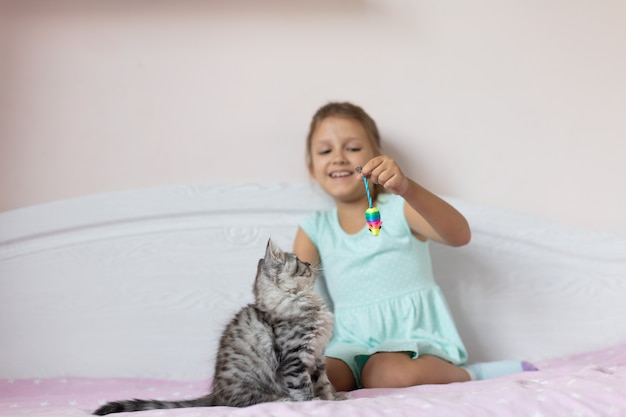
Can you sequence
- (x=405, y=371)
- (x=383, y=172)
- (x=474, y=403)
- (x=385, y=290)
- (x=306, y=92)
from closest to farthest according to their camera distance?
(x=474, y=403), (x=383, y=172), (x=405, y=371), (x=385, y=290), (x=306, y=92)

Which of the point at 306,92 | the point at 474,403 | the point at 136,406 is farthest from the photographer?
the point at 306,92

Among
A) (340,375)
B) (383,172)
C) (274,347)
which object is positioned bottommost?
(340,375)

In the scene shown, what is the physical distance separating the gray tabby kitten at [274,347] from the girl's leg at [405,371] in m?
0.20

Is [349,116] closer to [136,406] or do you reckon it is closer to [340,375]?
[340,375]

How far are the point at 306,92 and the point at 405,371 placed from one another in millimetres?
799

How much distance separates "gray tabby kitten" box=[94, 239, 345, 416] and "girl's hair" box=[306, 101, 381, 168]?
1.76 feet

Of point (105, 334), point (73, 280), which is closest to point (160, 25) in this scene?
point (73, 280)

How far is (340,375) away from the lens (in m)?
1.45

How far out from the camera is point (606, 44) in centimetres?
181

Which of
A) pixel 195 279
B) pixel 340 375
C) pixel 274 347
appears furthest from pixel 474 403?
pixel 195 279

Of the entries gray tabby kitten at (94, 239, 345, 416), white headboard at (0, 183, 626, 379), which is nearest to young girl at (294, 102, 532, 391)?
white headboard at (0, 183, 626, 379)

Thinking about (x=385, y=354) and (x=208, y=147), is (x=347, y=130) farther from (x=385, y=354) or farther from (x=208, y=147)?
(x=385, y=354)

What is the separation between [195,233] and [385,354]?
59 cm

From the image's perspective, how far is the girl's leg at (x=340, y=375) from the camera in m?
1.44
